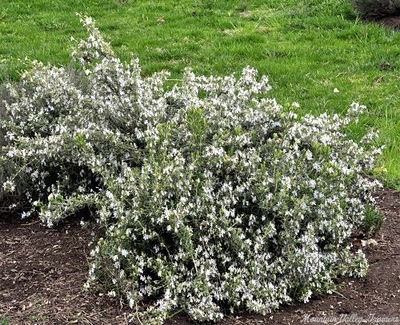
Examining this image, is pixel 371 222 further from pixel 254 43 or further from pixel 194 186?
pixel 254 43

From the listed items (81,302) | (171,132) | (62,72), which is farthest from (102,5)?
(81,302)

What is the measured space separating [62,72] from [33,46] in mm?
4314

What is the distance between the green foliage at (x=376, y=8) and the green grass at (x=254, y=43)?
0.57 ft

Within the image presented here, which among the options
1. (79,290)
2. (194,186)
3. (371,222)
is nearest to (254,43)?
(371,222)

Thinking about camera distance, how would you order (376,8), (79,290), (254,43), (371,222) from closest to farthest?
(79,290) → (371,222) → (254,43) → (376,8)

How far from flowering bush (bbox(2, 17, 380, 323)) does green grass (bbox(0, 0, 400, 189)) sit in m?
1.78

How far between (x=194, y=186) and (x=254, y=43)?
5.64 meters

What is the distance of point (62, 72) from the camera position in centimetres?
521

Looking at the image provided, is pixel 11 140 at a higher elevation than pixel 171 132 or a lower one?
lower

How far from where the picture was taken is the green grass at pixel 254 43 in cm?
739

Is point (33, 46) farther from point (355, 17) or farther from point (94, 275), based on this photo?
point (94, 275)

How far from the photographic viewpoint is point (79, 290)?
12.5ft

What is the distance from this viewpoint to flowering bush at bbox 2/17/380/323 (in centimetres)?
366

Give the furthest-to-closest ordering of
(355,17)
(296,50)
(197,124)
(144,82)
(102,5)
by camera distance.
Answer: (102,5)
(355,17)
(296,50)
(144,82)
(197,124)
